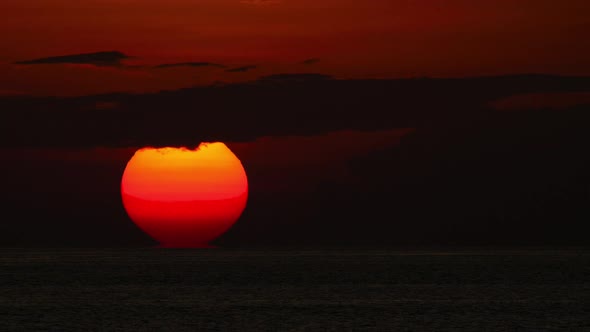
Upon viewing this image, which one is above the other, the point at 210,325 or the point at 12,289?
the point at 12,289

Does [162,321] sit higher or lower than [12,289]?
lower

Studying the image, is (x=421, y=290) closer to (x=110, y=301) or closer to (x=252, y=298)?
(x=252, y=298)

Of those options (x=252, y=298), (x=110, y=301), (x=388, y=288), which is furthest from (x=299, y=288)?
(x=110, y=301)

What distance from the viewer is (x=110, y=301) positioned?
88625 mm

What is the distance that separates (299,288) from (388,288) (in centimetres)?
914

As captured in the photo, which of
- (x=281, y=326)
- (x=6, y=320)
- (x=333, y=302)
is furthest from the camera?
(x=333, y=302)

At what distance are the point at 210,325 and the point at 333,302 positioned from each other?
71.2 ft

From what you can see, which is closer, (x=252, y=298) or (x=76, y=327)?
(x=76, y=327)

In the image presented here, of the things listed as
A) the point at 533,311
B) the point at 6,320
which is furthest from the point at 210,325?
the point at 533,311

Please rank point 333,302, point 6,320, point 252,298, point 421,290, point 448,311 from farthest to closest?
point 421,290, point 252,298, point 333,302, point 448,311, point 6,320

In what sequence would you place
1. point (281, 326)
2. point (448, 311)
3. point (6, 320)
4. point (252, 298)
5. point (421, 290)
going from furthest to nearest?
1. point (421, 290)
2. point (252, 298)
3. point (448, 311)
4. point (6, 320)
5. point (281, 326)

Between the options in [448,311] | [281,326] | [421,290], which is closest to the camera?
[281,326]

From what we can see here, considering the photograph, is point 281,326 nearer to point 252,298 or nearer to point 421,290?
point 252,298

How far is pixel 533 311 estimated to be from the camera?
247ft
